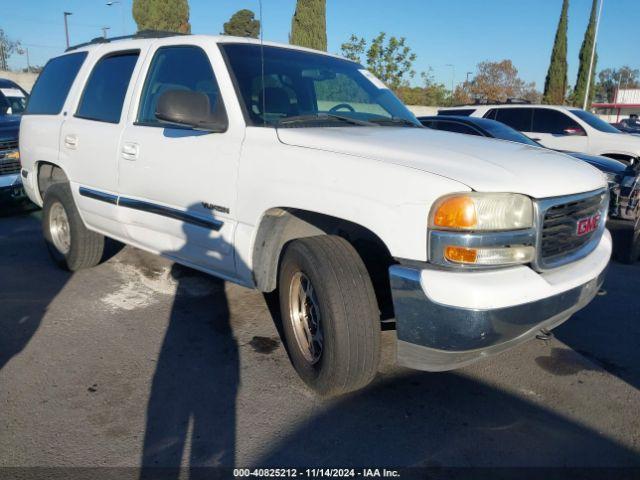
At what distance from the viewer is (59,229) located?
5.06m

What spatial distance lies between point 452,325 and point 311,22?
1712 centimetres

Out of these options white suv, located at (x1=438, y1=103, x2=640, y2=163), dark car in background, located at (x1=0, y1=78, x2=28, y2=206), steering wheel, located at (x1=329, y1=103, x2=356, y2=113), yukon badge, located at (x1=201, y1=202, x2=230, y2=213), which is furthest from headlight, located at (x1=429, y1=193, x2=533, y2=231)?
white suv, located at (x1=438, y1=103, x2=640, y2=163)

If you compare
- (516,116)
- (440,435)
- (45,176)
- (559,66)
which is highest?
Result: (559,66)

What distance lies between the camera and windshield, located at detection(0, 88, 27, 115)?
898 cm

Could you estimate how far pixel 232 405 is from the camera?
9.20 feet

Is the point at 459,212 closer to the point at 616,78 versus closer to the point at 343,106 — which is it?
the point at 343,106

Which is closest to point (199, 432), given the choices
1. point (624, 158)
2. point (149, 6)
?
point (624, 158)

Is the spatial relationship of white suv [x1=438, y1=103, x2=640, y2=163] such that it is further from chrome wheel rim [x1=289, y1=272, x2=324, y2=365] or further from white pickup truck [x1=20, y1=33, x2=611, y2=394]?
chrome wheel rim [x1=289, y1=272, x2=324, y2=365]

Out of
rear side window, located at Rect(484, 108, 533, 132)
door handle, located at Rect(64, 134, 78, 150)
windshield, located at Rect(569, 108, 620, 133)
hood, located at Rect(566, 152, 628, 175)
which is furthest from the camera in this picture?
rear side window, located at Rect(484, 108, 533, 132)

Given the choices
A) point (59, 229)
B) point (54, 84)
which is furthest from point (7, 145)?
point (59, 229)

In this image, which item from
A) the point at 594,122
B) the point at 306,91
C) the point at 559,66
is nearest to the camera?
the point at 306,91

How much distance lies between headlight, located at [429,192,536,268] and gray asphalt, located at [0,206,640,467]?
946 mm

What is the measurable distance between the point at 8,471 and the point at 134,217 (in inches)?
79.1

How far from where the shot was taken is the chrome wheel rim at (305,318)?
2930 millimetres
